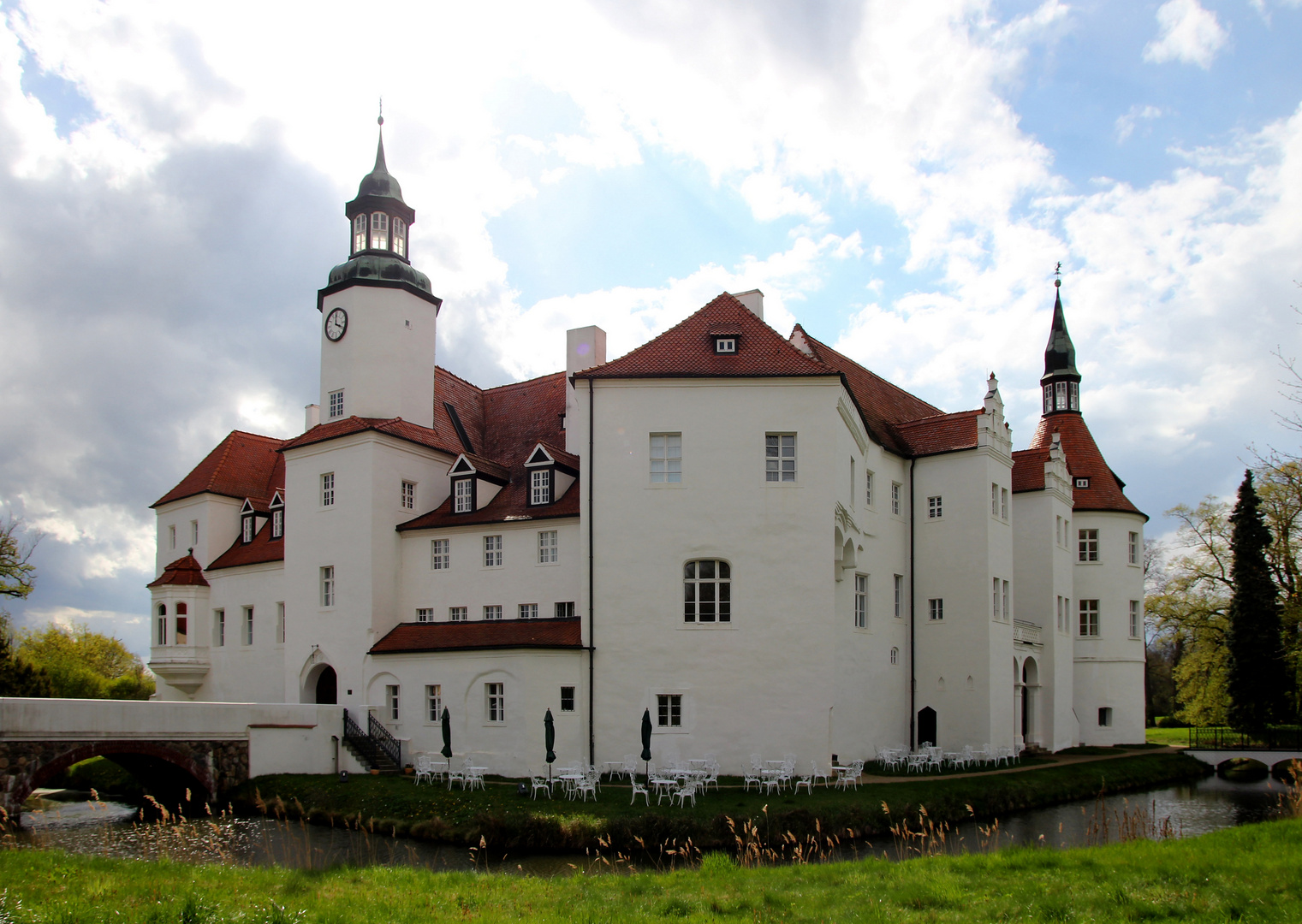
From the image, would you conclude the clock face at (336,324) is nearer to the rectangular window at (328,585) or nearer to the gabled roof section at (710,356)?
the rectangular window at (328,585)

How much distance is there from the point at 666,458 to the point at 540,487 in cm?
547

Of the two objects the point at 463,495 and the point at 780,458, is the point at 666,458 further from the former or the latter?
the point at 463,495

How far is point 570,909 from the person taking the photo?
10.1 metres

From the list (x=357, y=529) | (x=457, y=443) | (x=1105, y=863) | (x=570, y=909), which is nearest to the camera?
(x=570, y=909)

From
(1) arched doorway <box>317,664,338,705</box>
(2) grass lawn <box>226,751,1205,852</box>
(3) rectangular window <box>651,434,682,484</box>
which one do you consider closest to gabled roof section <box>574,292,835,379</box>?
(3) rectangular window <box>651,434,682,484</box>

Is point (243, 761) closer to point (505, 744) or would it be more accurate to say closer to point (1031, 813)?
point (505, 744)

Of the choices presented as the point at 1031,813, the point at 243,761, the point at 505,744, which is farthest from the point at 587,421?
the point at 1031,813

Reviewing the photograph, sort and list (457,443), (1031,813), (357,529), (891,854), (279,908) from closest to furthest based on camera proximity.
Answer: (279,908)
(891,854)
(1031,813)
(357,529)
(457,443)

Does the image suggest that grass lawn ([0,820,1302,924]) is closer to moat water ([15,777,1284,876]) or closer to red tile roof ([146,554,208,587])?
moat water ([15,777,1284,876])

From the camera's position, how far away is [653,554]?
85.9ft

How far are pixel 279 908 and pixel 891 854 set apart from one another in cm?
1164

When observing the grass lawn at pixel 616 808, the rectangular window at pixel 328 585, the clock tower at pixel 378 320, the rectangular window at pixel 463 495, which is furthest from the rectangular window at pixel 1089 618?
the rectangular window at pixel 328 585

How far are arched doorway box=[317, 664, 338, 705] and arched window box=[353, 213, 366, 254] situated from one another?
14716 mm

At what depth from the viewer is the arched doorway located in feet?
109
